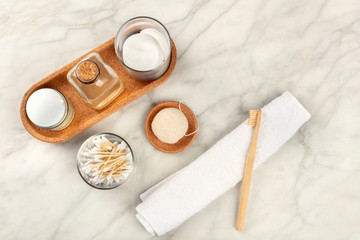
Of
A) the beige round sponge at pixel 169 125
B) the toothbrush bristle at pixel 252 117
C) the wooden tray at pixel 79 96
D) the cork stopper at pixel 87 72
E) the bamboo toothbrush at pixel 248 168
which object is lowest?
the bamboo toothbrush at pixel 248 168

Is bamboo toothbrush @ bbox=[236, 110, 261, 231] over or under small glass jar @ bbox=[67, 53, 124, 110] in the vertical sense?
under

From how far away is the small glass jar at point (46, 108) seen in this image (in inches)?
25.4

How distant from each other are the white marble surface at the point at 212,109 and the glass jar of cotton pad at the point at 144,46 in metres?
0.11

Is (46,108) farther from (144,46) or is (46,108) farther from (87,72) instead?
(144,46)

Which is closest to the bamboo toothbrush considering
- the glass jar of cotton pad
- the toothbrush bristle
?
the toothbrush bristle

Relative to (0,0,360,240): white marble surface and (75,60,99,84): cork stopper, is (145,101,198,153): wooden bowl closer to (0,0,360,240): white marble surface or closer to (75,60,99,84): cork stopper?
(0,0,360,240): white marble surface

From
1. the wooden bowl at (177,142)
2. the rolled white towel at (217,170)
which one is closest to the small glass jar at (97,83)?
the wooden bowl at (177,142)

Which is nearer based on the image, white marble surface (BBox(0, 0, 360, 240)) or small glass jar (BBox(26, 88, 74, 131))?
small glass jar (BBox(26, 88, 74, 131))

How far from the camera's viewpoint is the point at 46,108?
0.65m

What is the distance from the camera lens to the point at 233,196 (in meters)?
0.76

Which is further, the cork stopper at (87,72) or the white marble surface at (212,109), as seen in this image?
the white marble surface at (212,109)

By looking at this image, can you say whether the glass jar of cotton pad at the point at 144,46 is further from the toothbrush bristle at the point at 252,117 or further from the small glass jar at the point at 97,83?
the toothbrush bristle at the point at 252,117

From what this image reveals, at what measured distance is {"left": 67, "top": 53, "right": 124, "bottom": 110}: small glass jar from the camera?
66 cm

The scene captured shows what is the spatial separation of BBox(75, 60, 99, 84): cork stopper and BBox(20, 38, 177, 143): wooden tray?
0.20 ft
